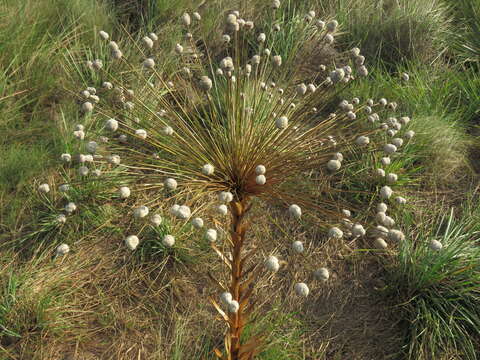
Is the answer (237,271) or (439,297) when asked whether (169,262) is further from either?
(439,297)

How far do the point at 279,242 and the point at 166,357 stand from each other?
87cm

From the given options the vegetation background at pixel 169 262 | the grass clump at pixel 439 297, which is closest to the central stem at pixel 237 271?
the vegetation background at pixel 169 262

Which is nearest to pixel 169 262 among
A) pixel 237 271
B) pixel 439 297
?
pixel 237 271

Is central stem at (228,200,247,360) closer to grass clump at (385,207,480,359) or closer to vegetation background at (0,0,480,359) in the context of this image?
vegetation background at (0,0,480,359)

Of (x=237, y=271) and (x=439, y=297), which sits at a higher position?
(x=237, y=271)

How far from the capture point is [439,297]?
6.15 ft

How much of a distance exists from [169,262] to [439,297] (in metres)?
1.40

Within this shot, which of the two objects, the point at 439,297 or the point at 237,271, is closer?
the point at 237,271

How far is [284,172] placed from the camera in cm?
152

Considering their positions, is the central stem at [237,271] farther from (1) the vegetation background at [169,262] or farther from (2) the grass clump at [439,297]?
(2) the grass clump at [439,297]

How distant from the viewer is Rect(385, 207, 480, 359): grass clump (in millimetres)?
1790

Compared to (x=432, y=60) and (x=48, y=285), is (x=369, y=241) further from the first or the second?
(x=432, y=60)

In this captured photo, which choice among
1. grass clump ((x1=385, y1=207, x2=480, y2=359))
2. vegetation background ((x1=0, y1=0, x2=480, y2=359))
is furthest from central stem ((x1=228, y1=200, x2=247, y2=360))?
grass clump ((x1=385, y1=207, x2=480, y2=359))

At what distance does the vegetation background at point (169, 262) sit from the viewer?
1786 millimetres
